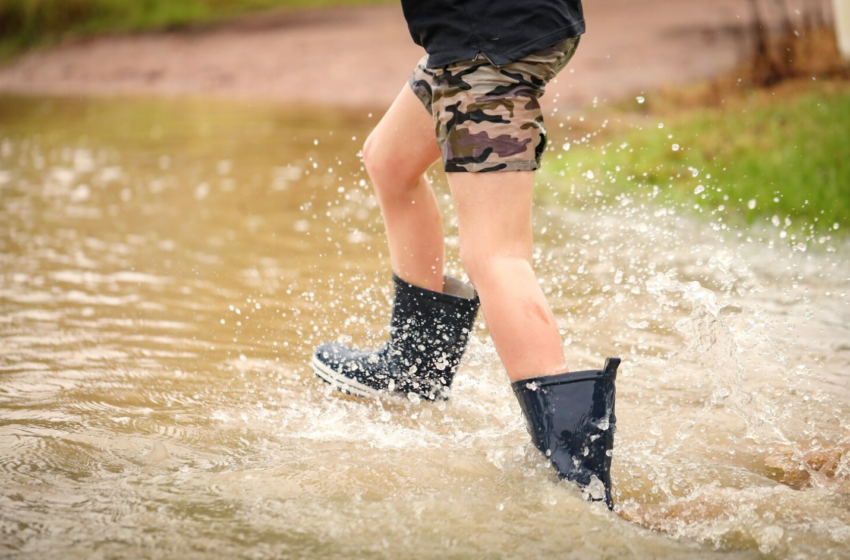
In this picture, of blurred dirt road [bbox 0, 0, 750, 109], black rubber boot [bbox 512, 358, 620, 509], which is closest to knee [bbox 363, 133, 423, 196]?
black rubber boot [bbox 512, 358, 620, 509]

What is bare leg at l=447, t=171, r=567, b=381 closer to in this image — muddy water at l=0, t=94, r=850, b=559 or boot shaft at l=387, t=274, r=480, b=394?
muddy water at l=0, t=94, r=850, b=559

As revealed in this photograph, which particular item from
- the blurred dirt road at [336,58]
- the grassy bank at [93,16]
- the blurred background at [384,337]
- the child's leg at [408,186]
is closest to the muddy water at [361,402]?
the blurred background at [384,337]

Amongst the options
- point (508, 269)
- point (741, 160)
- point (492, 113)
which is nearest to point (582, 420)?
point (508, 269)

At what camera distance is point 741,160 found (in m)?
4.74

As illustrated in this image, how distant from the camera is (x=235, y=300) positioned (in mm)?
3045

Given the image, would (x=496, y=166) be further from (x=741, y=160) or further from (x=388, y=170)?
(x=741, y=160)

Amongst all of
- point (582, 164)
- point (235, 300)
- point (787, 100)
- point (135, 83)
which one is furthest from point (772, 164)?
point (135, 83)

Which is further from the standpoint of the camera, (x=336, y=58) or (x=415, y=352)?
(x=336, y=58)

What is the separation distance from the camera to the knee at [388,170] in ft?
6.62

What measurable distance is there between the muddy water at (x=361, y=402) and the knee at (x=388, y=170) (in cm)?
51

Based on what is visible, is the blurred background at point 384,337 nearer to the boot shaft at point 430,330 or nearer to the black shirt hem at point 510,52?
the boot shaft at point 430,330

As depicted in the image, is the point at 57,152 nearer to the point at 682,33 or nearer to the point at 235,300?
the point at 235,300

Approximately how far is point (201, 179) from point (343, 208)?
1185mm

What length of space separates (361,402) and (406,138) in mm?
646
